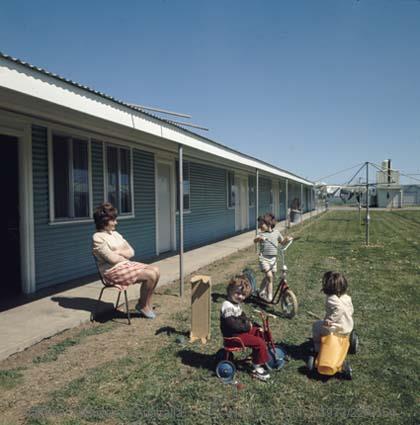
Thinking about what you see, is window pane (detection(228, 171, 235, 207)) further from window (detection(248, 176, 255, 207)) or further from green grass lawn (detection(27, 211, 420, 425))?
green grass lawn (detection(27, 211, 420, 425))

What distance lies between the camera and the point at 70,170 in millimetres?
6195

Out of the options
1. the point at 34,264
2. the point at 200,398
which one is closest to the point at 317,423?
the point at 200,398

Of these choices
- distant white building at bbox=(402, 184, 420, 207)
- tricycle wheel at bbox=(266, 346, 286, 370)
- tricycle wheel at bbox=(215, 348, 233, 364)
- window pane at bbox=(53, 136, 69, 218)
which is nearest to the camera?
tricycle wheel at bbox=(215, 348, 233, 364)

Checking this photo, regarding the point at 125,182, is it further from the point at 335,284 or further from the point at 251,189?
the point at 251,189

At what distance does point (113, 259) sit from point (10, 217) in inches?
89.9

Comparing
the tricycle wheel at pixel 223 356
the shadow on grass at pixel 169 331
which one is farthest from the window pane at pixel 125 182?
the tricycle wheel at pixel 223 356

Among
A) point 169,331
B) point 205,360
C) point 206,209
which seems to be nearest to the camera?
→ point 205,360

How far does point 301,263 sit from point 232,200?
7.04 m

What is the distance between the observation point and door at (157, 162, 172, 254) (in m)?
9.45

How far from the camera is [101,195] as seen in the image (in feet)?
23.0

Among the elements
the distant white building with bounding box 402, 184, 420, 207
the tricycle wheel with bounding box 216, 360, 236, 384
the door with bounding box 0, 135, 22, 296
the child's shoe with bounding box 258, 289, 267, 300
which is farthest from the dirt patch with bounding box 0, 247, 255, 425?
the distant white building with bounding box 402, 184, 420, 207

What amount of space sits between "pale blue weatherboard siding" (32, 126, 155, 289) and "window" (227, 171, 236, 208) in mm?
6841

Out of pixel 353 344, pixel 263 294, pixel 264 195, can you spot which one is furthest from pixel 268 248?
pixel 264 195

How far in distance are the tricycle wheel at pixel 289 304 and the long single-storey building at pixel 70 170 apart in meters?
2.23
